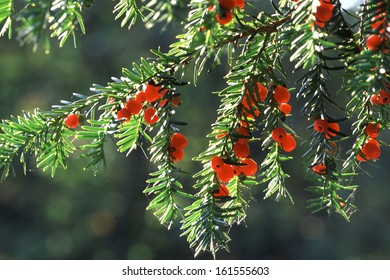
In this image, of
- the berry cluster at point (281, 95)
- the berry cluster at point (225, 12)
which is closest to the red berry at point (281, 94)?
the berry cluster at point (281, 95)

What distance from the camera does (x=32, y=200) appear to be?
12.7 ft

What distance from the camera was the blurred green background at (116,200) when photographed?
149 inches

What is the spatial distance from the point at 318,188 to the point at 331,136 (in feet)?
0.20

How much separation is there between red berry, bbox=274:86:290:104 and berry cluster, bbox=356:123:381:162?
78mm

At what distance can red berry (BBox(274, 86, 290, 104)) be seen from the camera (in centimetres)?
50

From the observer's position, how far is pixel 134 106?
19.3 inches

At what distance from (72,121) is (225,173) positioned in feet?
0.45

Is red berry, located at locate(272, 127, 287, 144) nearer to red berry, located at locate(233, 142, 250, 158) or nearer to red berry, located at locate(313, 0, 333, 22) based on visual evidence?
red berry, located at locate(233, 142, 250, 158)

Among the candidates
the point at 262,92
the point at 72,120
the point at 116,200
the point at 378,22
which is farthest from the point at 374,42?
the point at 116,200

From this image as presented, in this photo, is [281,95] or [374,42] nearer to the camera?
[374,42]

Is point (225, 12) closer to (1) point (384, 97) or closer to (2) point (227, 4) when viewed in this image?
(2) point (227, 4)

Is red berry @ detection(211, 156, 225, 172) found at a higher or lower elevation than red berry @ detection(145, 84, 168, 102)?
lower

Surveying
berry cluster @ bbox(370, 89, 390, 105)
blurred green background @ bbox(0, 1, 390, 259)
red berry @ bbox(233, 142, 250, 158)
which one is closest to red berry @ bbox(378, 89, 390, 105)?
berry cluster @ bbox(370, 89, 390, 105)
